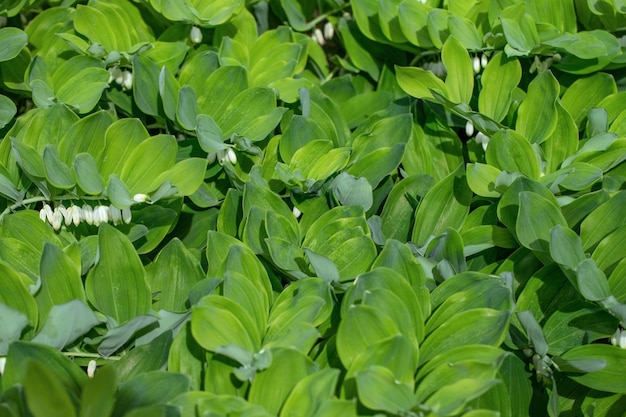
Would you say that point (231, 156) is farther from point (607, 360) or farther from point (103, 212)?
point (607, 360)

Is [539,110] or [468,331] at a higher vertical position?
[539,110]

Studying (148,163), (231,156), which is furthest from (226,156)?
(148,163)

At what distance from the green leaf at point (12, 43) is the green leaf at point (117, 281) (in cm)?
54

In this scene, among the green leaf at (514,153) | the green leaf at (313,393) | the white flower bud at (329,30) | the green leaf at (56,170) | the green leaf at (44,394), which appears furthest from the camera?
the white flower bud at (329,30)

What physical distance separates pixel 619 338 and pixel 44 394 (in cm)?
87

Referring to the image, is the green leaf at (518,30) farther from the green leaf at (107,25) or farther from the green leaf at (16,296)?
the green leaf at (16,296)

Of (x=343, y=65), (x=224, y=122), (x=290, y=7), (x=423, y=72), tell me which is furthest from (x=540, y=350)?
(x=290, y=7)

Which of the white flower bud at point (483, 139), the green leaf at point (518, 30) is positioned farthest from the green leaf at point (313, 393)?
the green leaf at point (518, 30)

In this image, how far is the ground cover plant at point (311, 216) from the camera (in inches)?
42.4

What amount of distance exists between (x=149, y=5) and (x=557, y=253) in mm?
1091

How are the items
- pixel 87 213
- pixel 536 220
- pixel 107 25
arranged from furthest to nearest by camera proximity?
pixel 107 25, pixel 87 213, pixel 536 220

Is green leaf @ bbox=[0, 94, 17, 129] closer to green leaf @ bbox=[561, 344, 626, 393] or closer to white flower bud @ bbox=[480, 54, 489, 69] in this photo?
white flower bud @ bbox=[480, 54, 489, 69]

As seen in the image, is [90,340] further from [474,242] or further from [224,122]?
[474,242]

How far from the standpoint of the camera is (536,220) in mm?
1262
